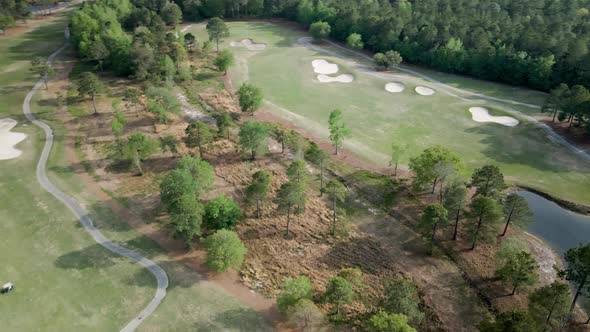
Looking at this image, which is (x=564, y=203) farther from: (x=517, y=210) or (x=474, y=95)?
(x=474, y=95)

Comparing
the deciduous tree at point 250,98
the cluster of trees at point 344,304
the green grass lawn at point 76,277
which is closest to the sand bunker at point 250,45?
the deciduous tree at point 250,98

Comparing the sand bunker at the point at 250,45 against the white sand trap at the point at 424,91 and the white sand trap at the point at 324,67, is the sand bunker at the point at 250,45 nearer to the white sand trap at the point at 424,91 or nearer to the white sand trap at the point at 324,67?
the white sand trap at the point at 324,67

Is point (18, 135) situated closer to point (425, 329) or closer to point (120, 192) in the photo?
point (120, 192)

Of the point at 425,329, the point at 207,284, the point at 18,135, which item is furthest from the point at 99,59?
the point at 425,329

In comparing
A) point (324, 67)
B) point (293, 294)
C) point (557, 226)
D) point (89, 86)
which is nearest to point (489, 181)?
point (557, 226)

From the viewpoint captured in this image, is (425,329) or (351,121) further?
(351,121)
